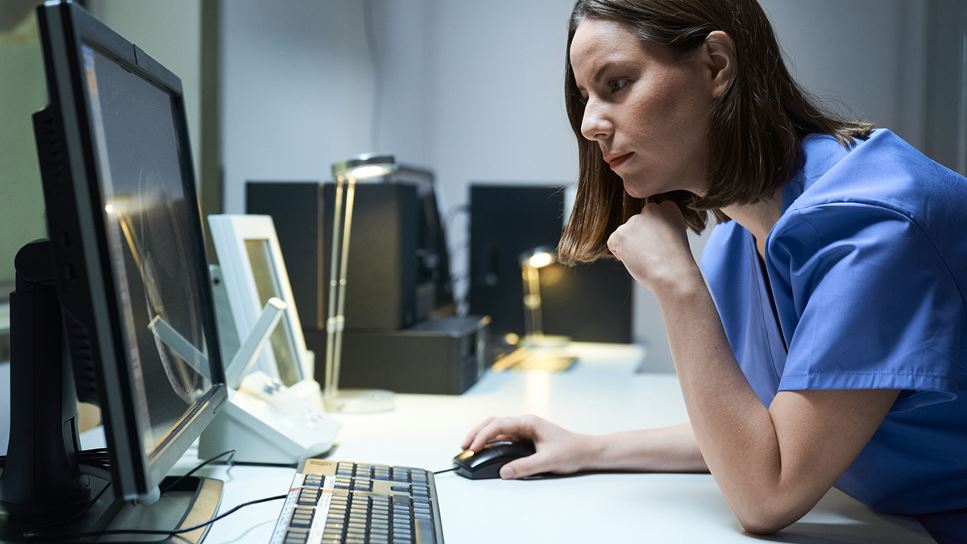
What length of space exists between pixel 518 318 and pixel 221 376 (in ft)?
5.70

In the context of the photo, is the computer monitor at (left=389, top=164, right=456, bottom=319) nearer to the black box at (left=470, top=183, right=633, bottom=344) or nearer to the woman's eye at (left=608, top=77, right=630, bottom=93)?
the black box at (left=470, top=183, right=633, bottom=344)

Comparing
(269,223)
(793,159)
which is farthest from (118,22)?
(793,159)

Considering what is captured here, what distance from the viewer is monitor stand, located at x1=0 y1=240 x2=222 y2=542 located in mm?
817

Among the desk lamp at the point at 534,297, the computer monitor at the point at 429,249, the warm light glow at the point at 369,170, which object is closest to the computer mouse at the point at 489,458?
the warm light glow at the point at 369,170

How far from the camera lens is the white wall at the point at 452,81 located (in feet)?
6.58

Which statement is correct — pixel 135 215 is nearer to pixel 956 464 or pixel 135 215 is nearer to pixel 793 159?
pixel 793 159

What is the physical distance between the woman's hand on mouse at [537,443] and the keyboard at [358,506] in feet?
0.40

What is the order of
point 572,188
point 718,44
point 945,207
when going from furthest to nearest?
point 572,188 < point 718,44 < point 945,207

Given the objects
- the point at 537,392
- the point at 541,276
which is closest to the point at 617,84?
the point at 537,392

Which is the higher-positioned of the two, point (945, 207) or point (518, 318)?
point (945, 207)

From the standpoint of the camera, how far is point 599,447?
111 centimetres

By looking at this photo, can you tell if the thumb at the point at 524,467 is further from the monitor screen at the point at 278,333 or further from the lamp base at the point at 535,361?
the lamp base at the point at 535,361

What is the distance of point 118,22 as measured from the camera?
1599 millimetres

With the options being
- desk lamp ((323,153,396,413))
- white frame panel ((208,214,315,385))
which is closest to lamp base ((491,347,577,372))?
desk lamp ((323,153,396,413))
